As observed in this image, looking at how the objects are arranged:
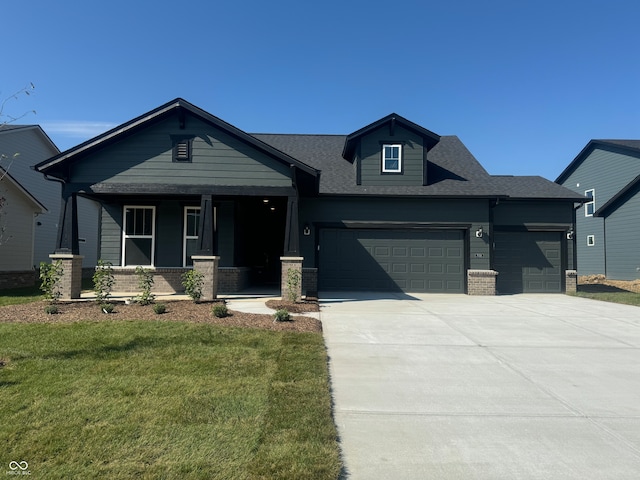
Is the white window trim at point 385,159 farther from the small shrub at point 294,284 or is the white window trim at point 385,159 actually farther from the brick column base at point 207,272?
the brick column base at point 207,272

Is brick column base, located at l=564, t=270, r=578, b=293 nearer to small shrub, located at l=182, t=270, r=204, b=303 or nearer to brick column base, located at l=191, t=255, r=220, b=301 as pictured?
brick column base, located at l=191, t=255, r=220, b=301

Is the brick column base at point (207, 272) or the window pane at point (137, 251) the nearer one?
the brick column base at point (207, 272)

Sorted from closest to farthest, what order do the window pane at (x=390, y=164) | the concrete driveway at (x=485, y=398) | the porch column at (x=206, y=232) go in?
1. the concrete driveway at (x=485, y=398)
2. the porch column at (x=206, y=232)
3. the window pane at (x=390, y=164)

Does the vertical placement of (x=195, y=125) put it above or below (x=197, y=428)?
above

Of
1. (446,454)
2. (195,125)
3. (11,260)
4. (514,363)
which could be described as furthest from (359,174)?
(11,260)

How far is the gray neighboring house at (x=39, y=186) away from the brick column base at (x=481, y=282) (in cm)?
1621

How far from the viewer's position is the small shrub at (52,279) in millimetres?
9489

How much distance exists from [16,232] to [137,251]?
22.8 feet

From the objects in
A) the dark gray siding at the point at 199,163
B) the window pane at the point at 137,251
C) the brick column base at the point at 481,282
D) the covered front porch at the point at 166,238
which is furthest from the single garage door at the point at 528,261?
the window pane at the point at 137,251

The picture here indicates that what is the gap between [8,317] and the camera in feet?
24.7

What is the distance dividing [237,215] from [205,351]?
7.97 meters

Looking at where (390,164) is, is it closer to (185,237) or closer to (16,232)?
(185,237)

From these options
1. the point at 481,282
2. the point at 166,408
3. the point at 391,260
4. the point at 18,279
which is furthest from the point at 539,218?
the point at 18,279

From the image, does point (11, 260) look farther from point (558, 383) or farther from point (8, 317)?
point (558, 383)
